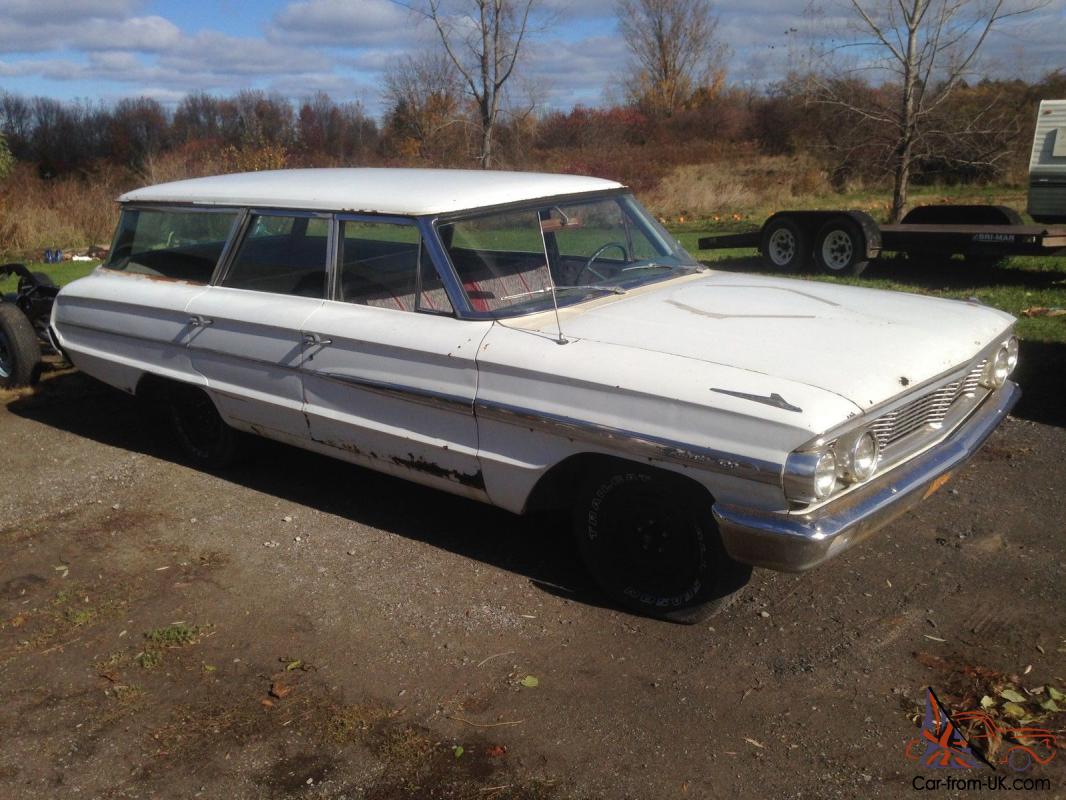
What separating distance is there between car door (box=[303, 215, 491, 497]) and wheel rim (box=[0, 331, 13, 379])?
3.94m

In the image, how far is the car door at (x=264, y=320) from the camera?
16.5ft

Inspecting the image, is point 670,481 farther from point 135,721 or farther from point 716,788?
point 135,721

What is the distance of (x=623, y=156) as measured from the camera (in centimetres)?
3397

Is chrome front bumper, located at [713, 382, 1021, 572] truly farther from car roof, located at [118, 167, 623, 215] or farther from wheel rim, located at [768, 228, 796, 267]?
wheel rim, located at [768, 228, 796, 267]

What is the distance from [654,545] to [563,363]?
0.82m

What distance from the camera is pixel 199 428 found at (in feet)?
19.7

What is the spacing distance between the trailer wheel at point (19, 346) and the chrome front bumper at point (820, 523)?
603 centimetres

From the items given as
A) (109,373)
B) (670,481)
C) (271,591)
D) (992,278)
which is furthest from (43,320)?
(992,278)

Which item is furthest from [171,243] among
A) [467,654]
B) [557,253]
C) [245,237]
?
[467,654]

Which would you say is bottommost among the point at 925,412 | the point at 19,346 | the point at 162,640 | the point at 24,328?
the point at 162,640

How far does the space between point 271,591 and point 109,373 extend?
7.79ft

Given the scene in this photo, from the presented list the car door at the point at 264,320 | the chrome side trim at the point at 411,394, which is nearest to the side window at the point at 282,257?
the car door at the point at 264,320

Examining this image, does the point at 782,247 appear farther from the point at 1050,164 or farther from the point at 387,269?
the point at 387,269

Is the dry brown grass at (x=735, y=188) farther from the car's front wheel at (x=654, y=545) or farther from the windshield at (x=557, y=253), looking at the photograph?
the car's front wheel at (x=654, y=545)
